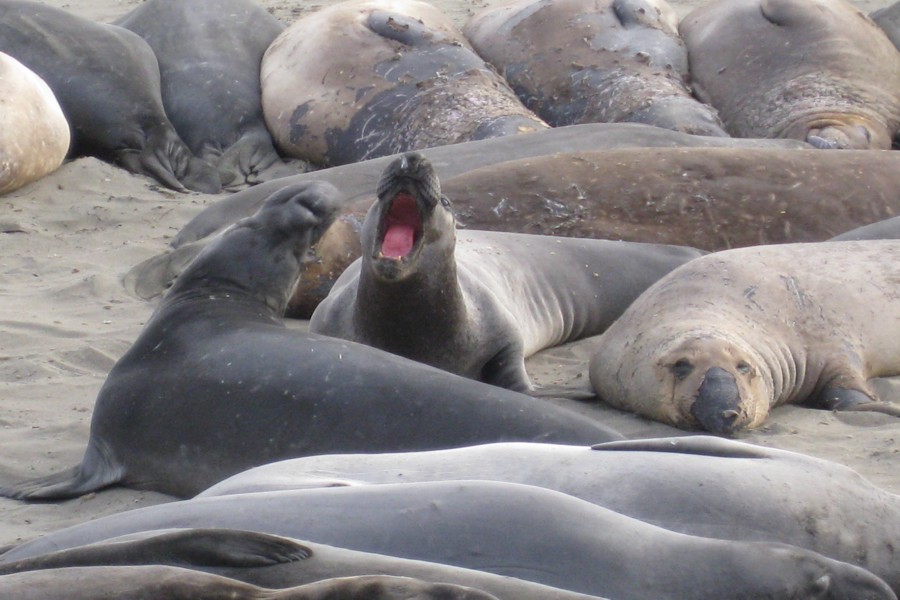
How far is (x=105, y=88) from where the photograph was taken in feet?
24.6

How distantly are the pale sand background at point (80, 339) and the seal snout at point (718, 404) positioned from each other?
3.1 inches

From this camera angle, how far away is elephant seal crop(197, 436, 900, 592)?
2662mm

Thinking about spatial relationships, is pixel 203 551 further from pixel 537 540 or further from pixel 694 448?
pixel 694 448

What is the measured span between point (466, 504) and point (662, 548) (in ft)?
1.02

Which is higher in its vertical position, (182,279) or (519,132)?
(182,279)

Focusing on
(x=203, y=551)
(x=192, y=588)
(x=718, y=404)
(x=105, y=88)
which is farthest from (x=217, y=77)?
(x=192, y=588)

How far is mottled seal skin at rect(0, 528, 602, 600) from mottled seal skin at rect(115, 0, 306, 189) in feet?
17.0

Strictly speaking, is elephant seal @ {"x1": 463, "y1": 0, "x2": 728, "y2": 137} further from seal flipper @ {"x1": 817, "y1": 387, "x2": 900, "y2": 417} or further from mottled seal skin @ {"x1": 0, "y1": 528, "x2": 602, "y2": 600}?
mottled seal skin @ {"x1": 0, "y1": 528, "x2": 602, "y2": 600}

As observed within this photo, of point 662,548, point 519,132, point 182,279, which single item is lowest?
point 519,132

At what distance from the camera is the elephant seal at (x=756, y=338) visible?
428 centimetres

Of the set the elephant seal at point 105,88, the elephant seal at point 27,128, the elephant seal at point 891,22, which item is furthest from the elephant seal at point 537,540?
the elephant seal at point 891,22

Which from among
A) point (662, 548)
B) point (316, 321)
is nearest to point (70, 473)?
point (316, 321)

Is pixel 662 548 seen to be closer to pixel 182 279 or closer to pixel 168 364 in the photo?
pixel 168 364

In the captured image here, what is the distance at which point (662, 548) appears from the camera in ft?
7.62
